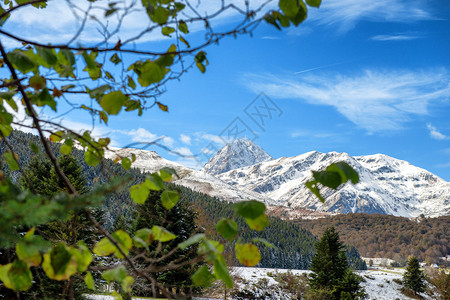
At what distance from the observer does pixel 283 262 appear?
60.4m

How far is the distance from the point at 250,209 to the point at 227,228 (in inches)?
4.5

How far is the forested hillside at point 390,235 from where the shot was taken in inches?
4419

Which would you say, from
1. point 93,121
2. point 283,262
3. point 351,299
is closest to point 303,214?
point 283,262

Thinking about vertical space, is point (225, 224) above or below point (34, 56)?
below

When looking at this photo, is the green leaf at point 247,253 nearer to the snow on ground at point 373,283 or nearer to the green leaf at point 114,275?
the green leaf at point 114,275

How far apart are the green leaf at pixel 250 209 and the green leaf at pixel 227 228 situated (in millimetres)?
78

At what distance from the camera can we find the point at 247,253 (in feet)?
2.77

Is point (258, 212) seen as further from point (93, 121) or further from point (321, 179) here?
point (93, 121)

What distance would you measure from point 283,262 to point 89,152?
2537 inches

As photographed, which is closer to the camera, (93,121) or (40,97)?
(40,97)

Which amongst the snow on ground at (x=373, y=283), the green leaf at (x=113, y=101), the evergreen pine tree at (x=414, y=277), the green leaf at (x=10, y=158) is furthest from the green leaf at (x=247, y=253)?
the evergreen pine tree at (x=414, y=277)

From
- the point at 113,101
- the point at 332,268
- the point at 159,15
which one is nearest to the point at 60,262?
the point at 113,101

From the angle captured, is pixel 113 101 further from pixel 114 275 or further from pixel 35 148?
pixel 114 275

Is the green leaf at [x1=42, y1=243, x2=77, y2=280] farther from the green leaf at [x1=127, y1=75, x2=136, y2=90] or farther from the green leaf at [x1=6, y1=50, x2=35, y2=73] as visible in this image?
the green leaf at [x1=127, y1=75, x2=136, y2=90]
